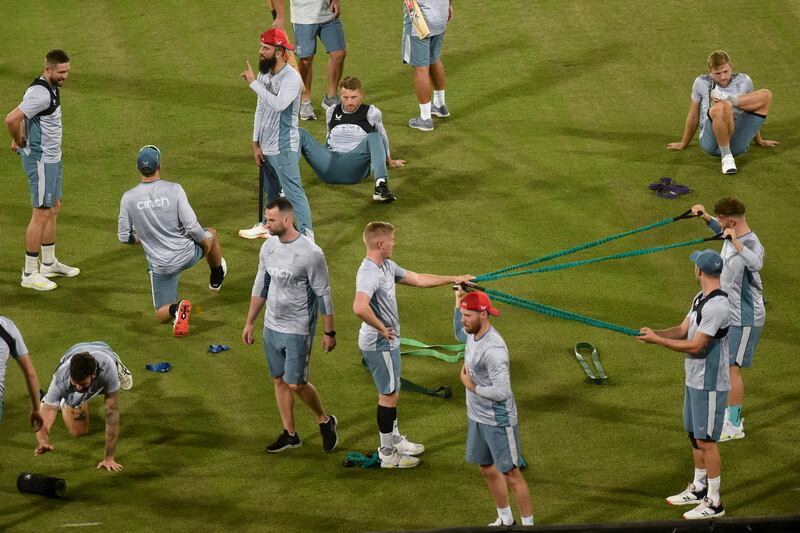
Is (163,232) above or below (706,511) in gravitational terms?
above

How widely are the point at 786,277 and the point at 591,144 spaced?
3559 mm

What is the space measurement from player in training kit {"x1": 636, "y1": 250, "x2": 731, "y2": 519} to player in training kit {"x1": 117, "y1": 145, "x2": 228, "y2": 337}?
4.38 m

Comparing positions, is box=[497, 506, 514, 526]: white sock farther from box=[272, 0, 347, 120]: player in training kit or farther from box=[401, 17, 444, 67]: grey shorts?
box=[272, 0, 347, 120]: player in training kit

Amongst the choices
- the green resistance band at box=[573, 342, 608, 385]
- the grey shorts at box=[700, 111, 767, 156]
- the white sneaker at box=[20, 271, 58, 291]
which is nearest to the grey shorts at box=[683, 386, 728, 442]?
the green resistance band at box=[573, 342, 608, 385]

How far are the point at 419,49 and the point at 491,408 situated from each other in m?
7.78

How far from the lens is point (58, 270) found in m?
12.9

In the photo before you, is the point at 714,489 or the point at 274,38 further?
the point at 274,38

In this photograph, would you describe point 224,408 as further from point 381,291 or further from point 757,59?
point 757,59

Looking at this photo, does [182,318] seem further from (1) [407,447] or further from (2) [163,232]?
(1) [407,447]

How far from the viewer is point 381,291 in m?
9.69

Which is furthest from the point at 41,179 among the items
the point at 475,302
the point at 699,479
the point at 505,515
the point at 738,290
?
the point at 699,479

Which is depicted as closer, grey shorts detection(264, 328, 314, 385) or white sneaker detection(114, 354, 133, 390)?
grey shorts detection(264, 328, 314, 385)

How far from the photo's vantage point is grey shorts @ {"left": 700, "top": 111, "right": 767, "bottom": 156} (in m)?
14.5

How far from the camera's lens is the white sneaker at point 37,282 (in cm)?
1264
